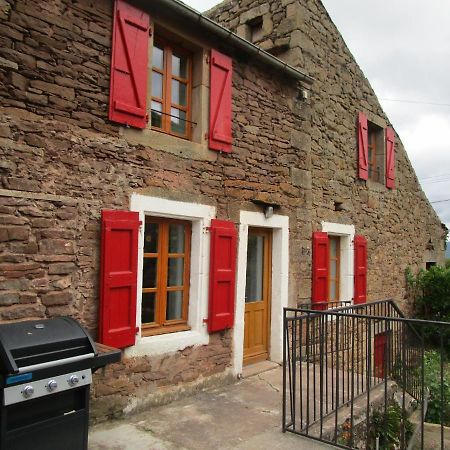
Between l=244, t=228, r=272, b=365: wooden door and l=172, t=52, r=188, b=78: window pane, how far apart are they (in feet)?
7.41

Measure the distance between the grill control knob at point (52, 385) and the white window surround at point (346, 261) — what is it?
571cm

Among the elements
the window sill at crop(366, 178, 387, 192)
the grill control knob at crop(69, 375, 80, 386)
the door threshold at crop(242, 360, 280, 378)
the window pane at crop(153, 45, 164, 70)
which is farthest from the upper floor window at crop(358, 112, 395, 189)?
the grill control knob at crop(69, 375, 80, 386)

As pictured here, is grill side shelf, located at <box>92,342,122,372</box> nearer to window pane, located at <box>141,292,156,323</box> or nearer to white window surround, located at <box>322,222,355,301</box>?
window pane, located at <box>141,292,156,323</box>

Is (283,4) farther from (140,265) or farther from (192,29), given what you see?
(140,265)

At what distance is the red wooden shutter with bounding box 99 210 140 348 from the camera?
4.01 m

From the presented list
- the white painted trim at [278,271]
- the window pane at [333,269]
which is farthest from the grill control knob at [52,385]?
the window pane at [333,269]

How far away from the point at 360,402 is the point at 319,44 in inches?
231

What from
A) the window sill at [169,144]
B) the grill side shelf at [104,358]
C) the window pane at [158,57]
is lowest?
the grill side shelf at [104,358]

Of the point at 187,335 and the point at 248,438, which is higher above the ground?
the point at 187,335

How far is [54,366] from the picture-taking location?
275cm

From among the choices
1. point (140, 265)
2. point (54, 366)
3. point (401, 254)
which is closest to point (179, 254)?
point (140, 265)

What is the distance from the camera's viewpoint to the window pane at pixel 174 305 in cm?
486

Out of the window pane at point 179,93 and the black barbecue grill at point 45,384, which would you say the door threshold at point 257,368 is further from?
the window pane at point 179,93

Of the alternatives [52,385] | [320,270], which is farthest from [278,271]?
[52,385]
